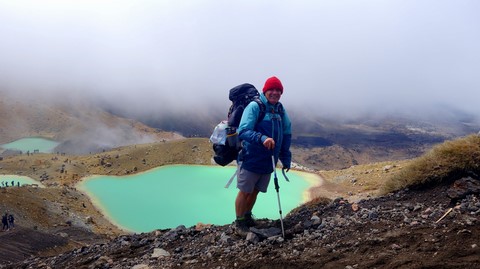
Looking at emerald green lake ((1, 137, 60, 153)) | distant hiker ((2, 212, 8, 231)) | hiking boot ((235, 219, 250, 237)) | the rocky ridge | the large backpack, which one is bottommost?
the rocky ridge

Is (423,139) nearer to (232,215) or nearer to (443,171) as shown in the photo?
(232,215)

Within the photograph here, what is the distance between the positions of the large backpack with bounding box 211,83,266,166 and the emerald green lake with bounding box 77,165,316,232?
68.4 ft

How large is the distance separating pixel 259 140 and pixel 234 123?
90cm

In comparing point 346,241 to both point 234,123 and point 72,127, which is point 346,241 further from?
point 72,127

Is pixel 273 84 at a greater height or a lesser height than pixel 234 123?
greater

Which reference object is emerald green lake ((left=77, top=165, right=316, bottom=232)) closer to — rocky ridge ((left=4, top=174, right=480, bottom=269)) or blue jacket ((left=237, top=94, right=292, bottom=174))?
rocky ridge ((left=4, top=174, right=480, bottom=269))

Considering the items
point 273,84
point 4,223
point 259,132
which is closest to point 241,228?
point 259,132

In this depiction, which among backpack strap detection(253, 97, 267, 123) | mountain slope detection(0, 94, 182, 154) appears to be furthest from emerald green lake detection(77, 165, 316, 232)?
mountain slope detection(0, 94, 182, 154)

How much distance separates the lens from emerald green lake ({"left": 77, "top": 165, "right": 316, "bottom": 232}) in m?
30.5

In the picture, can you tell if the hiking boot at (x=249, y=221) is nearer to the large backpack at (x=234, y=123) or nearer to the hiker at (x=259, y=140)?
the hiker at (x=259, y=140)

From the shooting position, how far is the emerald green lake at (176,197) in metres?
30.5

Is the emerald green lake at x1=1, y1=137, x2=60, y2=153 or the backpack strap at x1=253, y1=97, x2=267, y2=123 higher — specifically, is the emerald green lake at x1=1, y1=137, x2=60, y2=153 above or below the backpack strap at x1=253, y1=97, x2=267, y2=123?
above

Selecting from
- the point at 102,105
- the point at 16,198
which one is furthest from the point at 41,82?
the point at 16,198

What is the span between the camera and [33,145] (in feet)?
366
